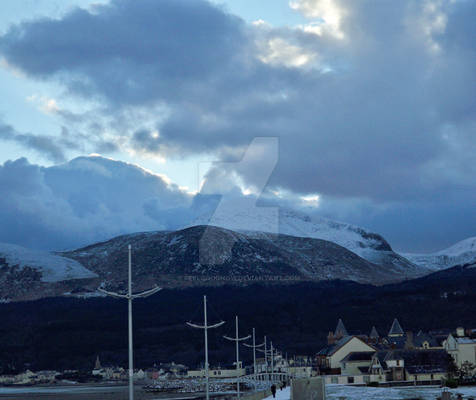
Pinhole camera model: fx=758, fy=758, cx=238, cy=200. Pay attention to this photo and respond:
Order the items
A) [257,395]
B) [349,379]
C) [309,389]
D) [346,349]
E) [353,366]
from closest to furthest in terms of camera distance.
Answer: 1. [309,389]
2. [257,395]
3. [349,379]
4. [353,366]
5. [346,349]

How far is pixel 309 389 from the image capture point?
222 ft

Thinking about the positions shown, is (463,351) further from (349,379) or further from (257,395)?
(257,395)

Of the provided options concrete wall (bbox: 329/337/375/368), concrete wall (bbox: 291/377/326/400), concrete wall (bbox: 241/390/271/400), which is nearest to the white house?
concrete wall (bbox: 329/337/375/368)

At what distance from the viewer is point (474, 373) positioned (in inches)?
6196

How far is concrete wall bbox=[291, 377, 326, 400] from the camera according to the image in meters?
67.2

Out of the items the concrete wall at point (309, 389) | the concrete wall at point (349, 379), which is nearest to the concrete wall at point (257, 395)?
the concrete wall at point (309, 389)

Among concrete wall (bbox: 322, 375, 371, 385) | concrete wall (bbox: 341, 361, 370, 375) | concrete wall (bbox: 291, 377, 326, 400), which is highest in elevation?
concrete wall (bbox: 291, 377, 326, 400)

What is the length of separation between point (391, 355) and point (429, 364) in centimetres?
920

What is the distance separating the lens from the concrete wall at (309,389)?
2648 inches

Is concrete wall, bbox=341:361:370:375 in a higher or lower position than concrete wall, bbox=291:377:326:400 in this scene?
lower

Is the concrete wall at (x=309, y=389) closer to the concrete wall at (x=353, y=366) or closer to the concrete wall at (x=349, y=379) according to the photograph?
the concrete wall at (x=349, y=379)

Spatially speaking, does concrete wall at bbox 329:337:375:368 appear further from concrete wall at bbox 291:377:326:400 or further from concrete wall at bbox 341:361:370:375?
concrete wall at bbox 291:377:326:400

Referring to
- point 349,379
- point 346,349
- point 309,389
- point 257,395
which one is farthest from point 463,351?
point 309,389

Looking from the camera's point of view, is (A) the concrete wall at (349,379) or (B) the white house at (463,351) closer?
(A) the concrete wall at (349,379)
